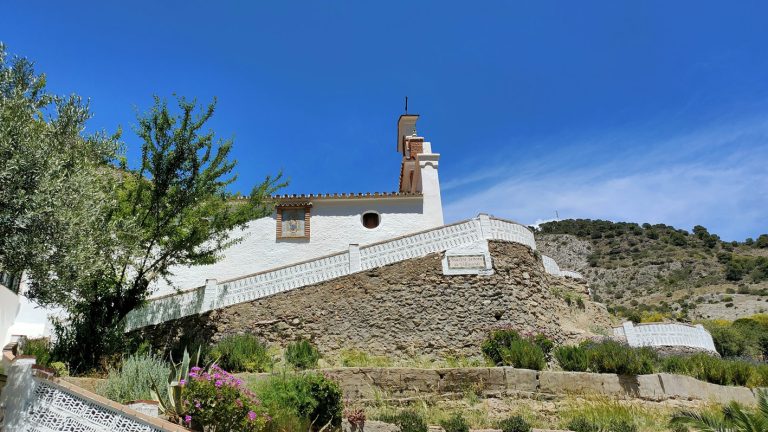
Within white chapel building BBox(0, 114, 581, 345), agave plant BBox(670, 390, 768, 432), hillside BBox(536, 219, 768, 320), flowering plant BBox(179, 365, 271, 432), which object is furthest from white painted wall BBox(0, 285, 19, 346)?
hillside BBox(536, 219, 768, 320)

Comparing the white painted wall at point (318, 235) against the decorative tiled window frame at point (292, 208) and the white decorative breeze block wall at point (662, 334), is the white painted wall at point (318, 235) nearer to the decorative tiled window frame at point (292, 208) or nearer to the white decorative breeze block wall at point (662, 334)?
the decorative tiled window frame at point (292, 208)

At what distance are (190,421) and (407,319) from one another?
363 inches

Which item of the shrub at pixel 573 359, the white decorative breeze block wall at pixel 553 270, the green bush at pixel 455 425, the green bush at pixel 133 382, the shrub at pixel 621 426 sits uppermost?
the white decorative breeze block wall at pixel 553 270

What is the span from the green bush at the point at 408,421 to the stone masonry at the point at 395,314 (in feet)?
17.0

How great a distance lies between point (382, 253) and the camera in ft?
58.7

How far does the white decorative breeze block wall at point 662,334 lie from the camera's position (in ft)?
65.9

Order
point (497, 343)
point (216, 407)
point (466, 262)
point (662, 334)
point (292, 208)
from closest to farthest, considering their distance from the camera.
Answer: point (216, 407)
point (497, 343)
point (466, 262)
point (662, 334)
point (292, 208)

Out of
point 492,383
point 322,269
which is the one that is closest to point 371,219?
point 322,269

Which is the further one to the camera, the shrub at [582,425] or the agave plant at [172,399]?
the shrub at [582,425]

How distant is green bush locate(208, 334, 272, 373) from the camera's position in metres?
13.7

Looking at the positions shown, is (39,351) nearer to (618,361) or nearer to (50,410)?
(50,410)

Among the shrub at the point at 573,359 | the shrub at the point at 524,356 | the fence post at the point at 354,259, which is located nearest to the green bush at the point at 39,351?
the fence post at the point at 354,259

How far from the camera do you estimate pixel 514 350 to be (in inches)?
564

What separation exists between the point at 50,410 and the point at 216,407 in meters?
2.33
